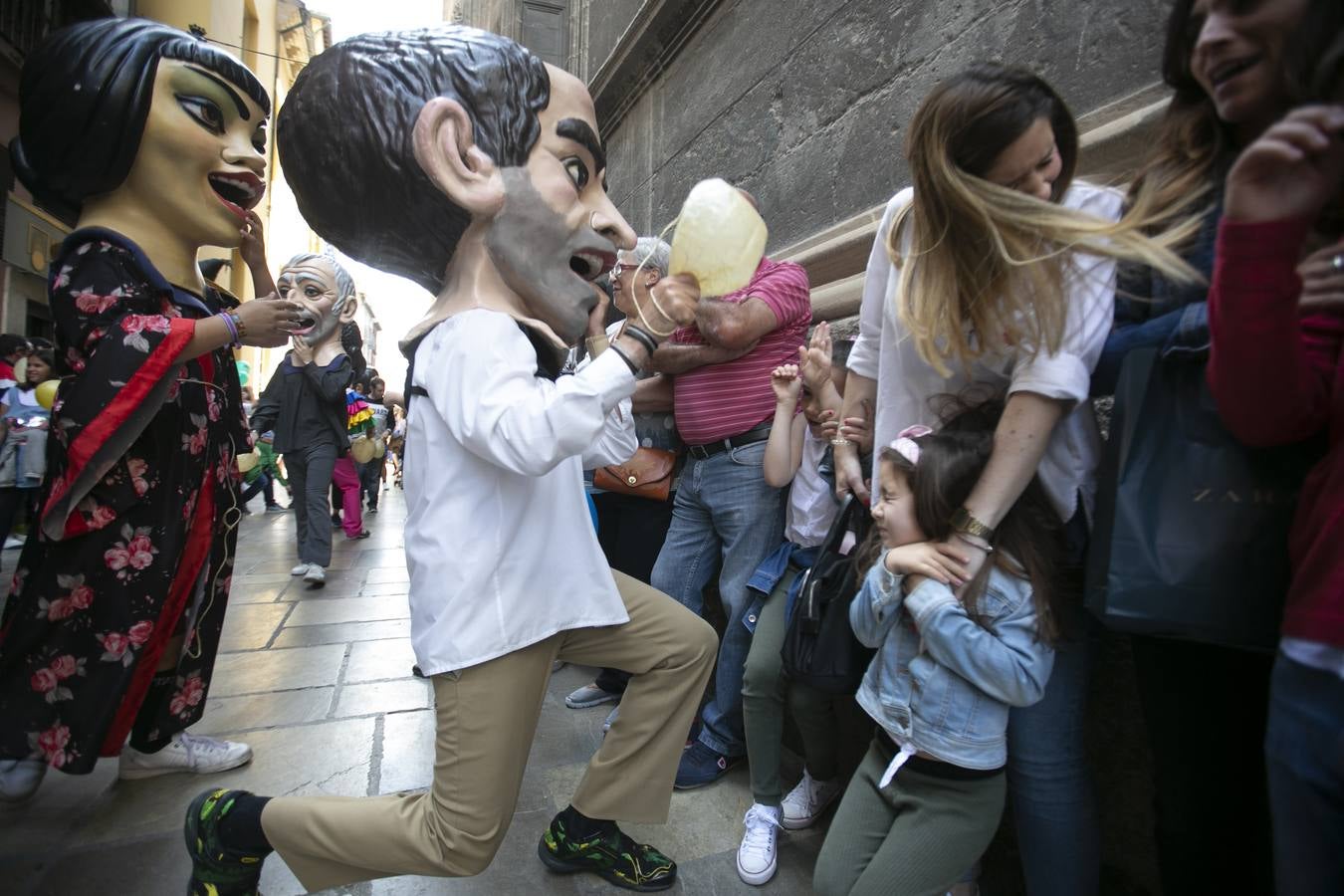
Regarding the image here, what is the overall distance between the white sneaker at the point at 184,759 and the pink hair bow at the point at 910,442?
2346 mm

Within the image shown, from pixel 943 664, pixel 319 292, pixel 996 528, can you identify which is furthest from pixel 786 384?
pixel 319 292

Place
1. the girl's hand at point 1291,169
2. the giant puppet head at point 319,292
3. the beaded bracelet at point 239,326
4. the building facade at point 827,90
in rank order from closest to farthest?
the girl's hand at point 1291,169 < the building facade at point 827,90 < the beaded bracelet at point 239,326 < the giant puppet head at point 319,292

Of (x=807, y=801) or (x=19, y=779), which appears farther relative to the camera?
(x=807, y=801)

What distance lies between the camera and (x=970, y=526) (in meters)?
1.25

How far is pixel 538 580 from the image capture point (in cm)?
144

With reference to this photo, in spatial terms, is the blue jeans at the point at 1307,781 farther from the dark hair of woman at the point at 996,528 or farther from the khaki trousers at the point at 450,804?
the khaki trousers at the point at 450,804

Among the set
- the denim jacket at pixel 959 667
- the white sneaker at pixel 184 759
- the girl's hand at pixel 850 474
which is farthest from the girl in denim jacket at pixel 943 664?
the white sneaker at pixel 184 759

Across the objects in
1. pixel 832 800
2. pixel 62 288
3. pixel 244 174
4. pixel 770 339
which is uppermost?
pixel 244 174

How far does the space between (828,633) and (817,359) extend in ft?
2.47

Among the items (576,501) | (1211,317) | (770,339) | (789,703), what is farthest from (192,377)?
(1211,317)

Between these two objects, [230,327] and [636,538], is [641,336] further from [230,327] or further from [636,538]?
[636,538]

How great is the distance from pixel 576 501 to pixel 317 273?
3820mm

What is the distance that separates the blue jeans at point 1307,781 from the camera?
75 cm

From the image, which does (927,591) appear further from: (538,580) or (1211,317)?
(538,580)
